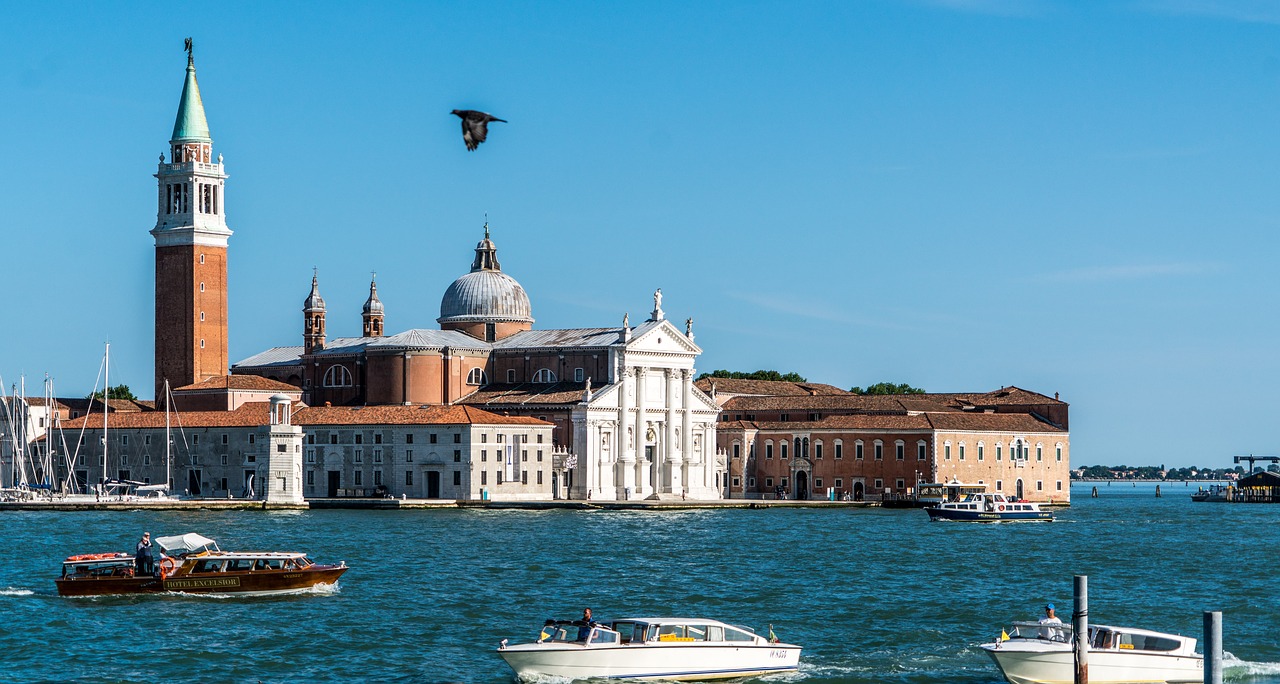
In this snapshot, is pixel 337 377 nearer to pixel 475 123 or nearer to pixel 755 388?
pixel 755 388

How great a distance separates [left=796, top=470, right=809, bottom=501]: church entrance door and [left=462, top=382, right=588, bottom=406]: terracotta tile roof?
1213 cm

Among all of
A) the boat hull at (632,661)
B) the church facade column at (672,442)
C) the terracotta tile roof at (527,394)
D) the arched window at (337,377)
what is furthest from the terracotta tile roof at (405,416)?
the boat hull at (632,661)

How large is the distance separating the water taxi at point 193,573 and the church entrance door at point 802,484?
56153 mm

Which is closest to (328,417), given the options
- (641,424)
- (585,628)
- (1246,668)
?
(641,424)

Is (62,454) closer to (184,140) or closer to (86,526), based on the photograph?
(184,140)

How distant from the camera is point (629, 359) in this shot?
87.9 metres

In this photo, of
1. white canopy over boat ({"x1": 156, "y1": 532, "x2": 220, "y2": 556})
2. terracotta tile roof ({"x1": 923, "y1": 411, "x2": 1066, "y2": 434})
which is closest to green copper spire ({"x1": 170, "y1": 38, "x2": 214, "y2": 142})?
terracotta tile roof ({"x1": 923, "y1": 411, "x2": 1066, "y2": 434})

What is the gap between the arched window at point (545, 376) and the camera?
A: 9125cm

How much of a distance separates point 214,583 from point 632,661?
45.3 ft

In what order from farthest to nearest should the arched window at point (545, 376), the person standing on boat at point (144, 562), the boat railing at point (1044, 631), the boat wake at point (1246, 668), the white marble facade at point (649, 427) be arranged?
the arched window at point (545, 376)
the white marble facade at point (649, 427)
the person standing on boat at point (144, 562)
the boat wake at point (1246, 668)
the boat railing at point (1044, 631)

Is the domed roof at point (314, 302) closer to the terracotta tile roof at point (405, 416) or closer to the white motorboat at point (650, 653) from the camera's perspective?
the terracotta tile roof at point (405, 416)

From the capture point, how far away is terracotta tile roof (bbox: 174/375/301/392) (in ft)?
295

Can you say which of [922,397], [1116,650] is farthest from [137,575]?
[922,397]

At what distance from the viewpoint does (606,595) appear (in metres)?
40.3
